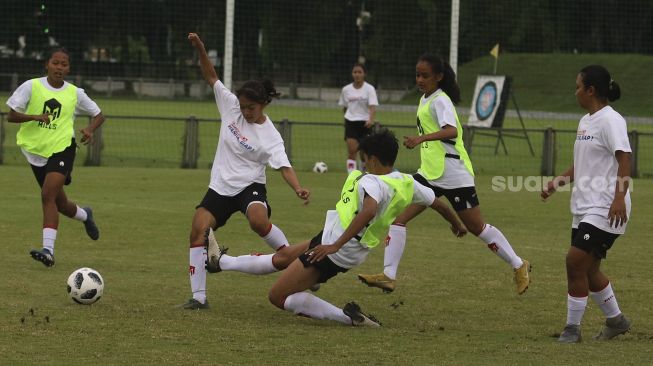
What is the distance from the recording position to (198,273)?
29.6 ft

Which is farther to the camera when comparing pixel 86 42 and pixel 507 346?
pixel 86 42

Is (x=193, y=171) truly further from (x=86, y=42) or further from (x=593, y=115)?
(x=86, y=42)

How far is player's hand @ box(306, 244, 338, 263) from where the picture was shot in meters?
7.96

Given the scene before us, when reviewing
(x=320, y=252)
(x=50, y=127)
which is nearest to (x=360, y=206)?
(x=320, y=252)

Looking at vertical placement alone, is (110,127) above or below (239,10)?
below

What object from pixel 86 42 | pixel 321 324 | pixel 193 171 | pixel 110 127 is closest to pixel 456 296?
pixel 321 324

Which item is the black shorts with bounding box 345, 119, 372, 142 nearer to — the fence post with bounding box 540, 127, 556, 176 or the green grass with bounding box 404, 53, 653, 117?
the fence post with bounding box 540, 127, 556, 176

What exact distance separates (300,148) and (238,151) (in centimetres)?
2118

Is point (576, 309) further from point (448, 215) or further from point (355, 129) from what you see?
point (355, 129)

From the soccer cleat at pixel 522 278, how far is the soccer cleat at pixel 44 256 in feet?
13.8

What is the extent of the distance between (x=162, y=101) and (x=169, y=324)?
45426mm

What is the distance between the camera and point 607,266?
11.9 m

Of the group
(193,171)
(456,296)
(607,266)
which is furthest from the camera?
(193,171)

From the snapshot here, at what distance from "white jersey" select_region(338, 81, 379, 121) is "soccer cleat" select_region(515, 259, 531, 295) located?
40.1 ft
